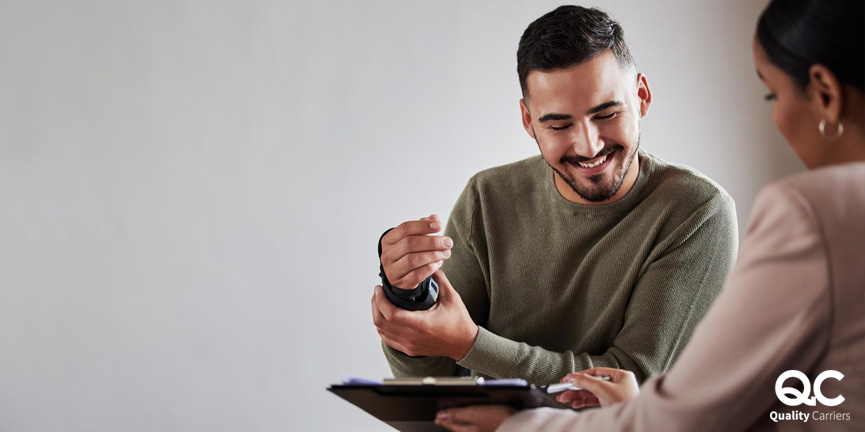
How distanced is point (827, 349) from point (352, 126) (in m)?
2.42

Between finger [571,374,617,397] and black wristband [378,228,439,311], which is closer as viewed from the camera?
finger [571,374,617,397]

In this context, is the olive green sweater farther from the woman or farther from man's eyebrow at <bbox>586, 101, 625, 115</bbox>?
the woman

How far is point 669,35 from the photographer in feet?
10.9

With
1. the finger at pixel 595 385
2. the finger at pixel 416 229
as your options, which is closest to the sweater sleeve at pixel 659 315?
the finger at pixel 416 229

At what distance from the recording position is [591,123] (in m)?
1.55

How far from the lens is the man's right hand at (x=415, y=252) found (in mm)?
1330

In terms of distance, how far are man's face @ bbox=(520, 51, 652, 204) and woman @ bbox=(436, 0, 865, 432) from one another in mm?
638

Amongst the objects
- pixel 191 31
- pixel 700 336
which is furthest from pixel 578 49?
pixel 191 31

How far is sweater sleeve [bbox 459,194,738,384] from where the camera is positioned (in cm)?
146

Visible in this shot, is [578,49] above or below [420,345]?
above

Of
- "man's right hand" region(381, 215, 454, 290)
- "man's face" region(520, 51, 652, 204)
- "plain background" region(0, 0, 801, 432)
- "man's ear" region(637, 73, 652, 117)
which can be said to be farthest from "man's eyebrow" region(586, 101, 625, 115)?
"plain background" region(0, 0, 801, 432)

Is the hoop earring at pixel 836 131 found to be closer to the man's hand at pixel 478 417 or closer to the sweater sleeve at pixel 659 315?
the man's hand at pixel 478 417

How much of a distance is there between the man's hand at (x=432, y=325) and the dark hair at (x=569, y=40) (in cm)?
47

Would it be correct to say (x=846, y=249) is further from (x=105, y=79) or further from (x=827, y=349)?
(x=105, y=79)
